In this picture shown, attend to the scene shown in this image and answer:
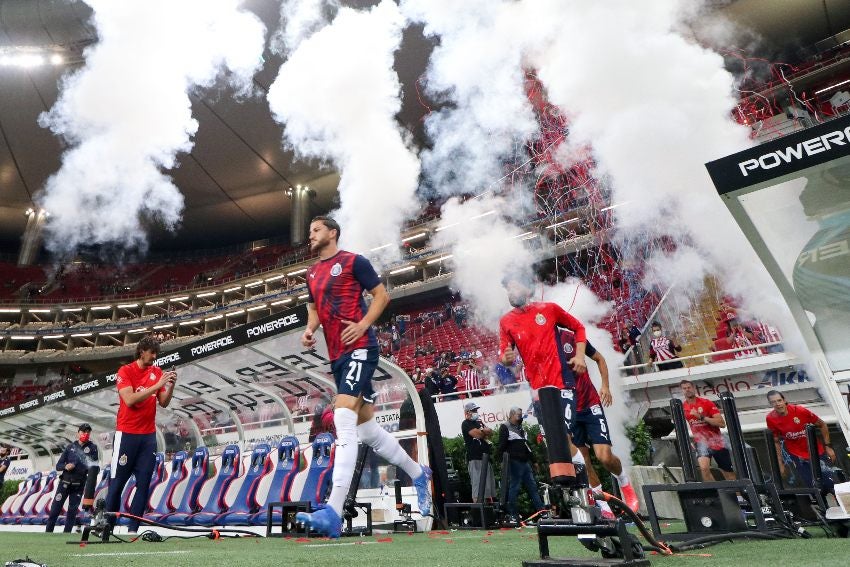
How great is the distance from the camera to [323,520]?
8.14 ft

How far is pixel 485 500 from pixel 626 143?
374 inches

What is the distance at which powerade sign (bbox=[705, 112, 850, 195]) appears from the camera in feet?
8.37

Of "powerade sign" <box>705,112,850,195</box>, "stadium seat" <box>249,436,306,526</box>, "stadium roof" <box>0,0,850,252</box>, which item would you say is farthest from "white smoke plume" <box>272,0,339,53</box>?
"powerade sign" <box>705,112,850,195</box>

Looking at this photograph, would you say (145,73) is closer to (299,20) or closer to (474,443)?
(299,20)

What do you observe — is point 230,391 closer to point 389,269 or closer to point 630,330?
point 630,330

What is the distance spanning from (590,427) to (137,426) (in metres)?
3.96

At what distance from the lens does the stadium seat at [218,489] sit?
673 cm

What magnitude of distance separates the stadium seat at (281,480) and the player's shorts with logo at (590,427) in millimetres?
3476

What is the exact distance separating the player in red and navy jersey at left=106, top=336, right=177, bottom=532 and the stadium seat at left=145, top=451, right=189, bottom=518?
3.33 metres

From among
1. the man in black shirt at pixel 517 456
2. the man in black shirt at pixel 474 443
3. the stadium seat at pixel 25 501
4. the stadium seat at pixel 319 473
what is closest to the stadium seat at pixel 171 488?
the stadium seat at pixel 319 473

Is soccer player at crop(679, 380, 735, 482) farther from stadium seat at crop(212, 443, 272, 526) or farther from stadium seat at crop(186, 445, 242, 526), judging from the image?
stadium seat at crop(186, 445, 242, 526)

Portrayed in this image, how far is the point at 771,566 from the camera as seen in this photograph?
1599 millimetres

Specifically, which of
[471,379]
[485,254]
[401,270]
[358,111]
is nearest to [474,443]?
[471,379]

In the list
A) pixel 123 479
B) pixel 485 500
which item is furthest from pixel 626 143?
pixel 123 479
